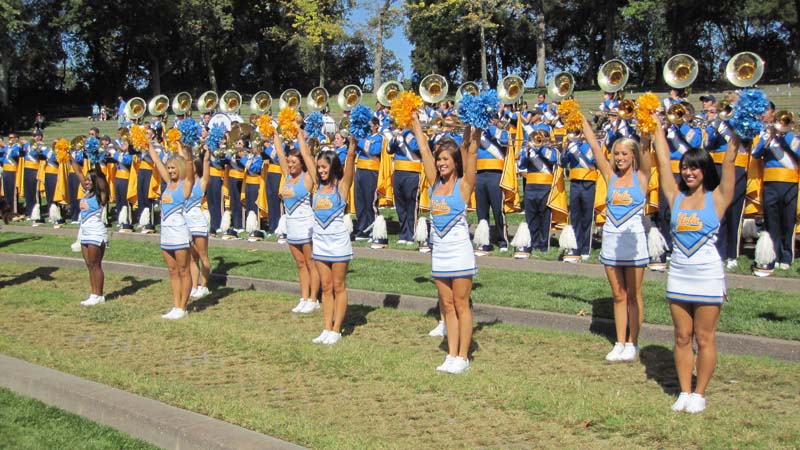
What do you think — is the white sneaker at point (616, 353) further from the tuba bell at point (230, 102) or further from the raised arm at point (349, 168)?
the tuba bell at point (230, 102)

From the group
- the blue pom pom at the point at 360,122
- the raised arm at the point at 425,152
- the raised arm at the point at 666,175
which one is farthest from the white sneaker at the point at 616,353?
the blue pom pom at the point at 360,122

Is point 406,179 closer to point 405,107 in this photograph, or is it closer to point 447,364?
point 405,107

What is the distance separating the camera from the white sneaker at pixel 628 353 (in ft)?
23.8

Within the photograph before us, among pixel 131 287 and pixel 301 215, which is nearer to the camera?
pixel 301 215

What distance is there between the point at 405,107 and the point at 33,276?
8.88 metres

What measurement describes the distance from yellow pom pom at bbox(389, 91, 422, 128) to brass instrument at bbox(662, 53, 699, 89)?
18.0 feet

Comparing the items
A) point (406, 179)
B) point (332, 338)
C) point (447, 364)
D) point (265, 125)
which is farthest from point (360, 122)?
point (406, 179)

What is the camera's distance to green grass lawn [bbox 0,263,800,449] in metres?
5.60

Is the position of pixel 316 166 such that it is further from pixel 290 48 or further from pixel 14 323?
pixel 290 48

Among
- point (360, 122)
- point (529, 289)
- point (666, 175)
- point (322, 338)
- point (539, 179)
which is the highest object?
point (360, 122)

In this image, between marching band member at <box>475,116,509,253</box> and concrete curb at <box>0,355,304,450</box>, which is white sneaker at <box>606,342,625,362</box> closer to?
concrete curb at <box>0,355,304,450</box>

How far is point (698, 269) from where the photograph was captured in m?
5.93

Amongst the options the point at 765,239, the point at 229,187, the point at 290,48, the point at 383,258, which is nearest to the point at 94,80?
the point at 290,48

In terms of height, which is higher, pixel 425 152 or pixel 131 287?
pixel 425 152
